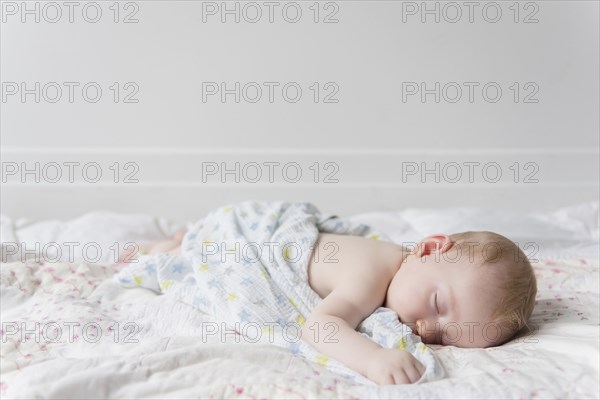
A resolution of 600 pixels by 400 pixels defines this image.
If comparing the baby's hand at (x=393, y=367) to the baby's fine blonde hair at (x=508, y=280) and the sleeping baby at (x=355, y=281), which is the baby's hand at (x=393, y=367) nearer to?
the sleeping baby at (x=355, y=281)

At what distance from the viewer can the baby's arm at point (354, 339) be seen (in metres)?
1.09

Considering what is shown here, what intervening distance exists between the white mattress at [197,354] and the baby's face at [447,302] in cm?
3

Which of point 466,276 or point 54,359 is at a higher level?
point 466,276

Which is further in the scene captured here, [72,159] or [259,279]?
[72,159]

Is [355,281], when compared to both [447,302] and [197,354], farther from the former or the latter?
[197,354]

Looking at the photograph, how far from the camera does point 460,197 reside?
7.76 ft

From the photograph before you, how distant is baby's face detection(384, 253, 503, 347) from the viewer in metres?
1.22

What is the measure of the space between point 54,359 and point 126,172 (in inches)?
49.4

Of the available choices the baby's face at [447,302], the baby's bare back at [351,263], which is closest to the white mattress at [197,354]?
the baby's face at [447,302]

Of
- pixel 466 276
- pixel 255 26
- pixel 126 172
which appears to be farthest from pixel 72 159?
pixel 466 276

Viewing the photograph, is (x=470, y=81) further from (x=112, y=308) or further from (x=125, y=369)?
(x=125, y=369)

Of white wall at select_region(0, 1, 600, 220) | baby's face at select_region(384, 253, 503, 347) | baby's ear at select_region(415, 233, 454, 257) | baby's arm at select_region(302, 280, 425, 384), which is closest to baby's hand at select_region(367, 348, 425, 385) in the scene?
baby's arm at select_region(302, 280, 425, 384)

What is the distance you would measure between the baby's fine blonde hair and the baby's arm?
0.67ft

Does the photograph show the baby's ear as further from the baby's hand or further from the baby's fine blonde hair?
the baby's hand
